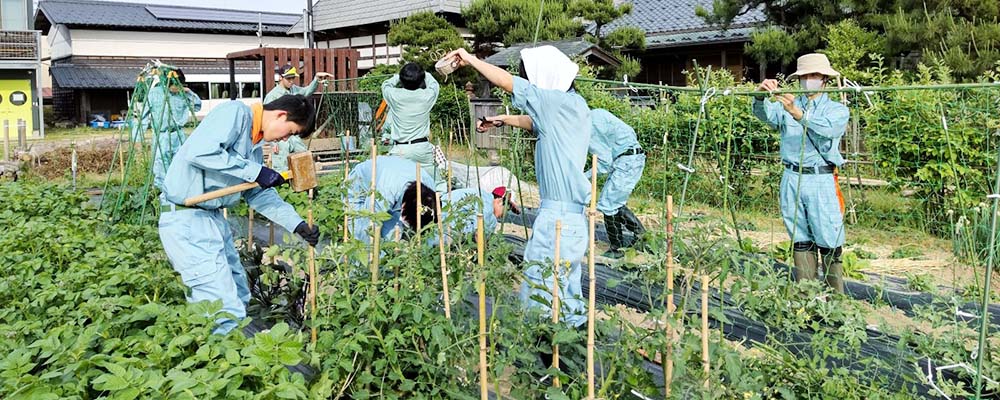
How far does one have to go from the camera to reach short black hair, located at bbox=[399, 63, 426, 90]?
524cm

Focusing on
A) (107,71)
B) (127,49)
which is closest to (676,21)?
(107,71)

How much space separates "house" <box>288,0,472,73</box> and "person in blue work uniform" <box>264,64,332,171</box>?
7.24 metres

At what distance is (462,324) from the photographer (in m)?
2.91

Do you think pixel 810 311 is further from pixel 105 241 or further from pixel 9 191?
pixel 9 191

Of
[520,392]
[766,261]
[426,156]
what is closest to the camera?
[520,392]

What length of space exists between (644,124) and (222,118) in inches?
204

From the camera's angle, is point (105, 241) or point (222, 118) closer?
point (222, 118)

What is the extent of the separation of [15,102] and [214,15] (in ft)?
30.1

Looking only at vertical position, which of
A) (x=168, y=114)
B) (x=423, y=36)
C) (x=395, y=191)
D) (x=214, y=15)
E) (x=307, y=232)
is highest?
(x=214, y=15)

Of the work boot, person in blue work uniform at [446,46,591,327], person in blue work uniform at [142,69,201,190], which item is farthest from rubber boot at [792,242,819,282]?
person in blue work uniform at [142,69,201,190]

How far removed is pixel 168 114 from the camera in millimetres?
6367

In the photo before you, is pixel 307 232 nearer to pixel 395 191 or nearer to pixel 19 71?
pixel 395 191

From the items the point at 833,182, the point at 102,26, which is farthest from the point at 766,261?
the point at 102,26

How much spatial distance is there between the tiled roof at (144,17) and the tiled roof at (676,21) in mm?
12835
